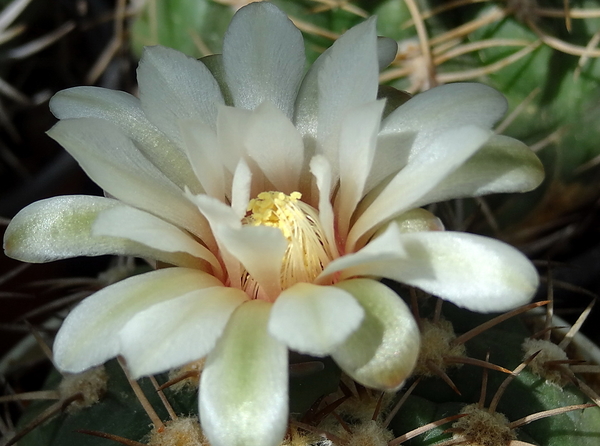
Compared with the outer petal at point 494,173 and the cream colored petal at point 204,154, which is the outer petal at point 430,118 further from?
the cream colored petal at point 204,154

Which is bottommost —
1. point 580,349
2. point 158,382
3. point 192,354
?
point 580,349

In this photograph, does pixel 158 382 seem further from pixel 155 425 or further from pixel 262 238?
pixel 262 238

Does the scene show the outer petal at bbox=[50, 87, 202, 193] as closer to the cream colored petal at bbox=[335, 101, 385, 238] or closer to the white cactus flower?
the white cactus flower

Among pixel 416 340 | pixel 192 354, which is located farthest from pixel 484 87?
pixel 192 354

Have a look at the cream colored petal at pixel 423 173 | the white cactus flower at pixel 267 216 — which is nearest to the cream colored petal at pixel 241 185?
the white cactus flower at pixel 267 216

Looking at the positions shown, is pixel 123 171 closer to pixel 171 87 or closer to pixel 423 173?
pixel 171 87

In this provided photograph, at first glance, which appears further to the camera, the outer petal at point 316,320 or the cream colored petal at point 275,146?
the cream colored petal at point 275,146
